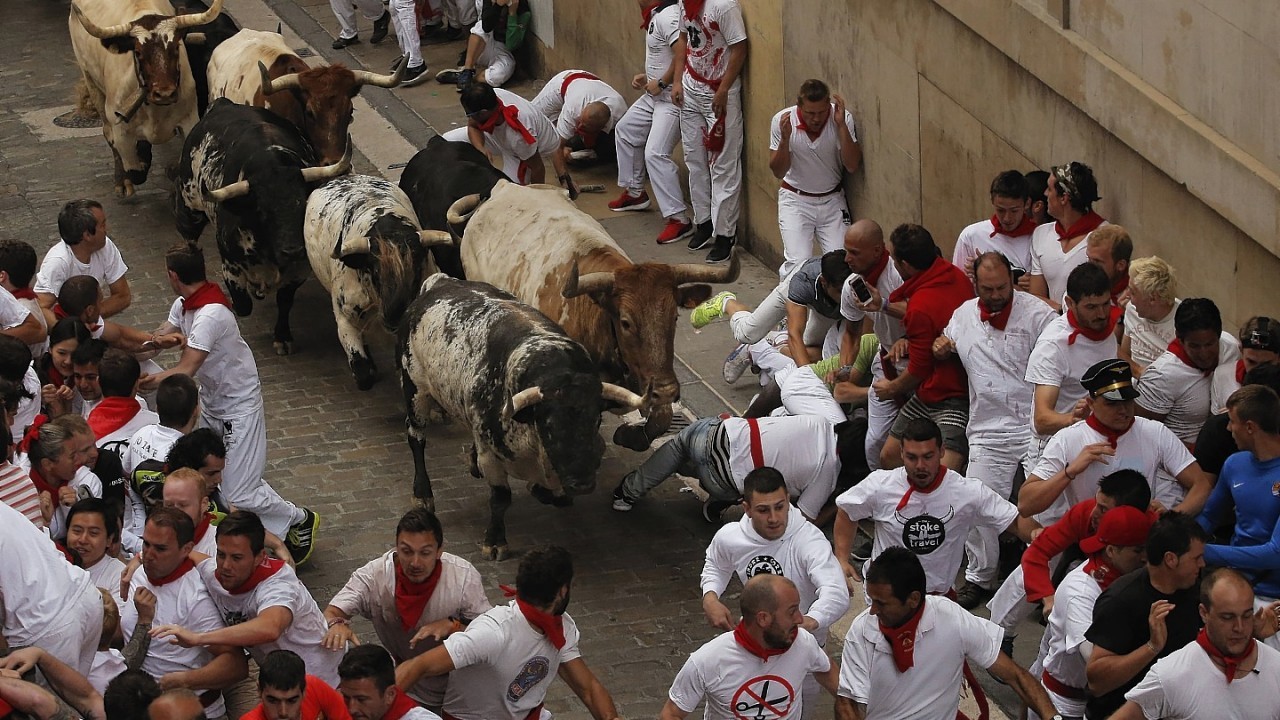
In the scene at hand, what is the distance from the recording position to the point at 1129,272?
9102 mm

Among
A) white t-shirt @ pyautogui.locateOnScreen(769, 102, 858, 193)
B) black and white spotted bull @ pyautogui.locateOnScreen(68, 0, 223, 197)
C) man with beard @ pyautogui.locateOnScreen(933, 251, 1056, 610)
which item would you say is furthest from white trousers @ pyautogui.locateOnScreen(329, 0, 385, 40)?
man with beard @ pyautogui.locateOnScreen(933, 251, 1056, 610)

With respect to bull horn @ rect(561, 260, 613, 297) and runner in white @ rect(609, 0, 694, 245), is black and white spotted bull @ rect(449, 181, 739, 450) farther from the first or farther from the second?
runner in white @ rect(609, 0, 694, 245)

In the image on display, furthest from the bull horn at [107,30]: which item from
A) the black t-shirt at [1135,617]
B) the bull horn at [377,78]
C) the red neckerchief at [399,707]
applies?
the black t-shirt at [1135,617]

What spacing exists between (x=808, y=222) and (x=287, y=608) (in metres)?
6.46

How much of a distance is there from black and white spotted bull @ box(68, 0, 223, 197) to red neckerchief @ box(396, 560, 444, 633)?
28.1 ft

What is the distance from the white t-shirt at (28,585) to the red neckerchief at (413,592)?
4.40 ft

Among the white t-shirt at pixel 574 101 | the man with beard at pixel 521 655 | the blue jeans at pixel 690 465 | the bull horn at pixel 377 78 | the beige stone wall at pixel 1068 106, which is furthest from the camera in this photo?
the white t-shirt at pixel 574 101

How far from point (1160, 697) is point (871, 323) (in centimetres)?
447

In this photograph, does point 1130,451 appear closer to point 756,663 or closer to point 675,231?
point 756,663

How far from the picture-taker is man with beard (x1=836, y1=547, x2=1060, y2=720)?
709cm

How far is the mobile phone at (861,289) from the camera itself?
10.2 metres

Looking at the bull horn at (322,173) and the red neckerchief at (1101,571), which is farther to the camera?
the bull horn at (322,173)

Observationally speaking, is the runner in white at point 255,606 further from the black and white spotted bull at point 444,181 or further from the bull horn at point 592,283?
the black and white spotted bull at point 444,181

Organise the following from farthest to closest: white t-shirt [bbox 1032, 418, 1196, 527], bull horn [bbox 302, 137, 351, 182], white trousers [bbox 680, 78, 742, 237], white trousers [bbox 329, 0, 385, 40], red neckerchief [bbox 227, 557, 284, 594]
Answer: white trousers [bbox 329, 0, 385, 40] < white trousers [bbox 680, 78, 742, 237] < bull horn [bbox 302, 137, 351, 182] < white t-shirt [bbox 1032, 418, 1196, 527] < red neckerchief [bbox 227, 557, 284, 594]
